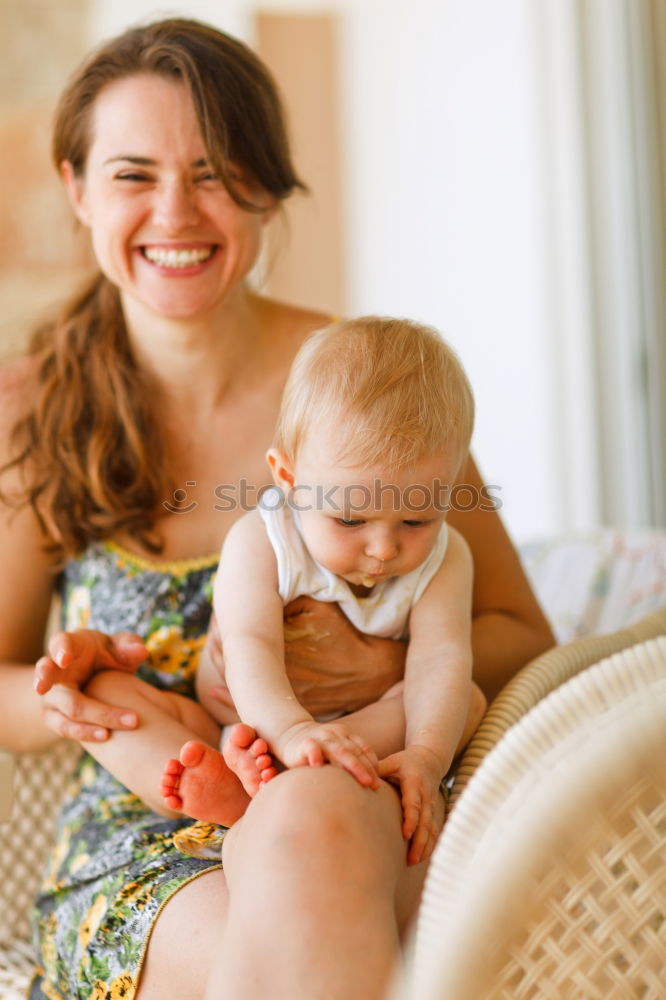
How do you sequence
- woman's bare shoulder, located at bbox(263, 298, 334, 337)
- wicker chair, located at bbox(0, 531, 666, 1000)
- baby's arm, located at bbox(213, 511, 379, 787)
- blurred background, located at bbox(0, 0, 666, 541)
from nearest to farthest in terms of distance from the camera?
baby's arm, located at bbox(213, 511, 379, 787)
wicker chair, located at bbox(0, 531, 666, 1000)
woman's bare shoulder, located at bbox(263, 298, 334, 337)
blurred background, located at bbox(0, 0, 666, 541)

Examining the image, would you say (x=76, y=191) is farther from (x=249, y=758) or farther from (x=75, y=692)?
(x=249, y=758)

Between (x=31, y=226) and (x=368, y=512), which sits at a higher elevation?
(x=31, y=226)

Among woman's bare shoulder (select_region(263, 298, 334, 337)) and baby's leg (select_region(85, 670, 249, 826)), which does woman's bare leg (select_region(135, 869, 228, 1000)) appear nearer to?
baby's leg (select_region(85, 670, 249, 826))

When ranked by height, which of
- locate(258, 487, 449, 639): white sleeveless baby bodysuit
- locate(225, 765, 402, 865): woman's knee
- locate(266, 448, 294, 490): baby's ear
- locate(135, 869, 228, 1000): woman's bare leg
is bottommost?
locate(135, 869, 228, 1000): woman's bare leg

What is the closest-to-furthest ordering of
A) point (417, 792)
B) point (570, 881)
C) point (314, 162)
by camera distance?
point (570, 881)
point (417, 792)
point (314, 162)

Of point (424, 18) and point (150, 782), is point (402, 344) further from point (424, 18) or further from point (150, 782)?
point (424, 18)

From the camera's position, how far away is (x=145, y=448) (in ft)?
5.23

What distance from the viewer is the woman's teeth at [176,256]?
4.92 feet

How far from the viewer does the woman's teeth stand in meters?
1.50

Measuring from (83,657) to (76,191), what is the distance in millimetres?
690

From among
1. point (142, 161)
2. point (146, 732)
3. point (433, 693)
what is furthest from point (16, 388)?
point (433, 693)

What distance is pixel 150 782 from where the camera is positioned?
1.31 m

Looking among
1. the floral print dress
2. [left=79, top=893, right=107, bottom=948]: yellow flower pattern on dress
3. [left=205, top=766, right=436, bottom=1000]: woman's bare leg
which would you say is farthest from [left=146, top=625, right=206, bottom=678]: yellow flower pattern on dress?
[left=205, top=766, right=436, bottom=1000]: woman's bare leg

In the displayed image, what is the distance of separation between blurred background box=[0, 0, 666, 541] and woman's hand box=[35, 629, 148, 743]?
5.91 feet
